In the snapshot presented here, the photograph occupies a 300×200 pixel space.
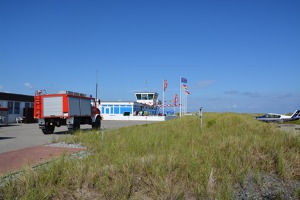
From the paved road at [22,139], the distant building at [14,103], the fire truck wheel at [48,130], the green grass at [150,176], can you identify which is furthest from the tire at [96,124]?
the distant building at [14,103]

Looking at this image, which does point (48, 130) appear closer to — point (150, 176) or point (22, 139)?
point (22, 139)

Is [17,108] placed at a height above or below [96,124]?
above

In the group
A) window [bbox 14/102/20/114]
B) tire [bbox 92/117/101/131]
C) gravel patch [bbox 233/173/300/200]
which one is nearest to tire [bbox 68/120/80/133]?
tire [bbox 92/117/101/131]

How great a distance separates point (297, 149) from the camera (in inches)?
322

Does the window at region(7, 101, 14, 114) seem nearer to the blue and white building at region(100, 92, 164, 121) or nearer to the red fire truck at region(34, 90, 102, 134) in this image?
the red fire truck at region(34, 90, 102, 134)

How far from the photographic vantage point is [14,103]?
3294 cm

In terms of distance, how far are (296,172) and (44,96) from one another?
1548 centimetres

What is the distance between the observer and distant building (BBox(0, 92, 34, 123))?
3095 cm

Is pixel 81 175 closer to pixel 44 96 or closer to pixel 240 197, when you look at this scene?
pixel 240 197

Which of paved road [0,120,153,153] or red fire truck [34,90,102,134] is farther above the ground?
red fire truck [34,90,102,134]

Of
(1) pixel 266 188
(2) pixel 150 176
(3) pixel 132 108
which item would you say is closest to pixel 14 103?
(3) pixel 132 108

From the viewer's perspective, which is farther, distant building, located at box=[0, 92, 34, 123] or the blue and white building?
the blue and white building

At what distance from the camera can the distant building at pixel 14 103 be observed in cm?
3095

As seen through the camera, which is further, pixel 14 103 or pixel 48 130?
pixel 14 103
